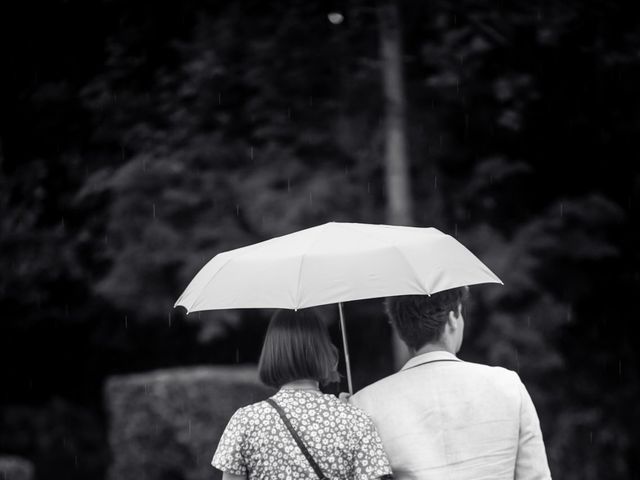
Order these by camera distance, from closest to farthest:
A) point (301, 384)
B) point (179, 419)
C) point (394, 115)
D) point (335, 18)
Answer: point (301, 384) → point (179, 419) → point (394, 115) → point (335, 18)

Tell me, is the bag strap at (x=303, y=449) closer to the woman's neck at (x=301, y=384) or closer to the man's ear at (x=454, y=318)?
the woman's neck at (x=301, y=384)

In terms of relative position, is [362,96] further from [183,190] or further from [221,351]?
[221,351]

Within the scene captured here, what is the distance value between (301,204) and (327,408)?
20.3 ft

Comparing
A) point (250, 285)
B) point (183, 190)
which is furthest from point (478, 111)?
point (250, 285)

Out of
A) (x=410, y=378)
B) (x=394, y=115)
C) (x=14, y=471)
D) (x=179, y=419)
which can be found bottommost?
(x=14, y=471)

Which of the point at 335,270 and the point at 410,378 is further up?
the point at 335,270

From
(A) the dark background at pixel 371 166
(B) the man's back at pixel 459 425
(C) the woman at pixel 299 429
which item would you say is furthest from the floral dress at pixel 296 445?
(A) the dark background at pixel 371 166

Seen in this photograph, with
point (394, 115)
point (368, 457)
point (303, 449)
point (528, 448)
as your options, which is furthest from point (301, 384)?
point (394, 115)

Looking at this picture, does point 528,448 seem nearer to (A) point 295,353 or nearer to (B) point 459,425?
(B) point 459,425

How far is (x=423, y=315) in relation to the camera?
3037mm

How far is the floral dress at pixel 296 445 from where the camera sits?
9.25ft

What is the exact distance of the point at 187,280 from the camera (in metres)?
9.52

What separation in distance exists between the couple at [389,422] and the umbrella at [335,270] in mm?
126

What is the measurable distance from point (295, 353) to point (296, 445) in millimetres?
296
